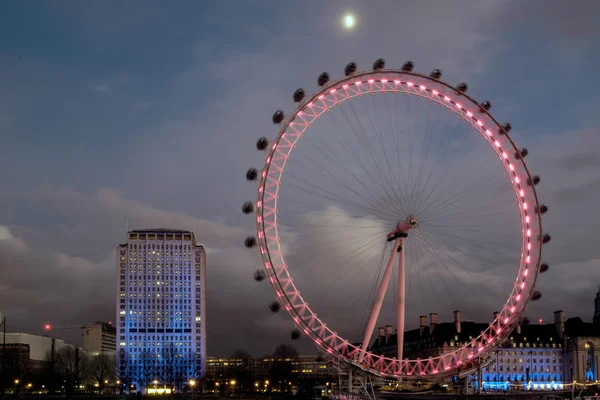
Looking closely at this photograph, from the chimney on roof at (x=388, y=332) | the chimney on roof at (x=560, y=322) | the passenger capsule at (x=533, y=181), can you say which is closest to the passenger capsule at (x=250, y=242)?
the passenger capsule at (x=533, y=181)

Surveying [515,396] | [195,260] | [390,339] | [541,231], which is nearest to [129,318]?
[195,260]

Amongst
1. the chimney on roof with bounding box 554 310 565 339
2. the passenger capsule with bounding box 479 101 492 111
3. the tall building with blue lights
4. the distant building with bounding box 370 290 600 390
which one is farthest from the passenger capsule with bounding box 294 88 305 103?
the tall building with blue lights

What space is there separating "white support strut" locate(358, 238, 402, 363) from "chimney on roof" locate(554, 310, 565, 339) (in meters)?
103

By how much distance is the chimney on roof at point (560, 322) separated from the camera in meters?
156

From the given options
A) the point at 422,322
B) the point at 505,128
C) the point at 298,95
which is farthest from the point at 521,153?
the point at 422,322

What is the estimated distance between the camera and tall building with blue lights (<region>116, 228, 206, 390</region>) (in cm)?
17988

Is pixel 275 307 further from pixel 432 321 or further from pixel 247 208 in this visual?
pixel 432 321

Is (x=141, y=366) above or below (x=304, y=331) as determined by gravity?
below

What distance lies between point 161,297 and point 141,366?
55.8 ft

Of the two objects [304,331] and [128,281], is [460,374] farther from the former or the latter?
[128,281]

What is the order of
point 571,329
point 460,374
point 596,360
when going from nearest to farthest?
point 460,374 < point 596,360 < point 571,329

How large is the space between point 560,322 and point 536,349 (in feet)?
31.3

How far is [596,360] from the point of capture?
149m

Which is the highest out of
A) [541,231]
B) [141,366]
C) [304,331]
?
[541,231]
